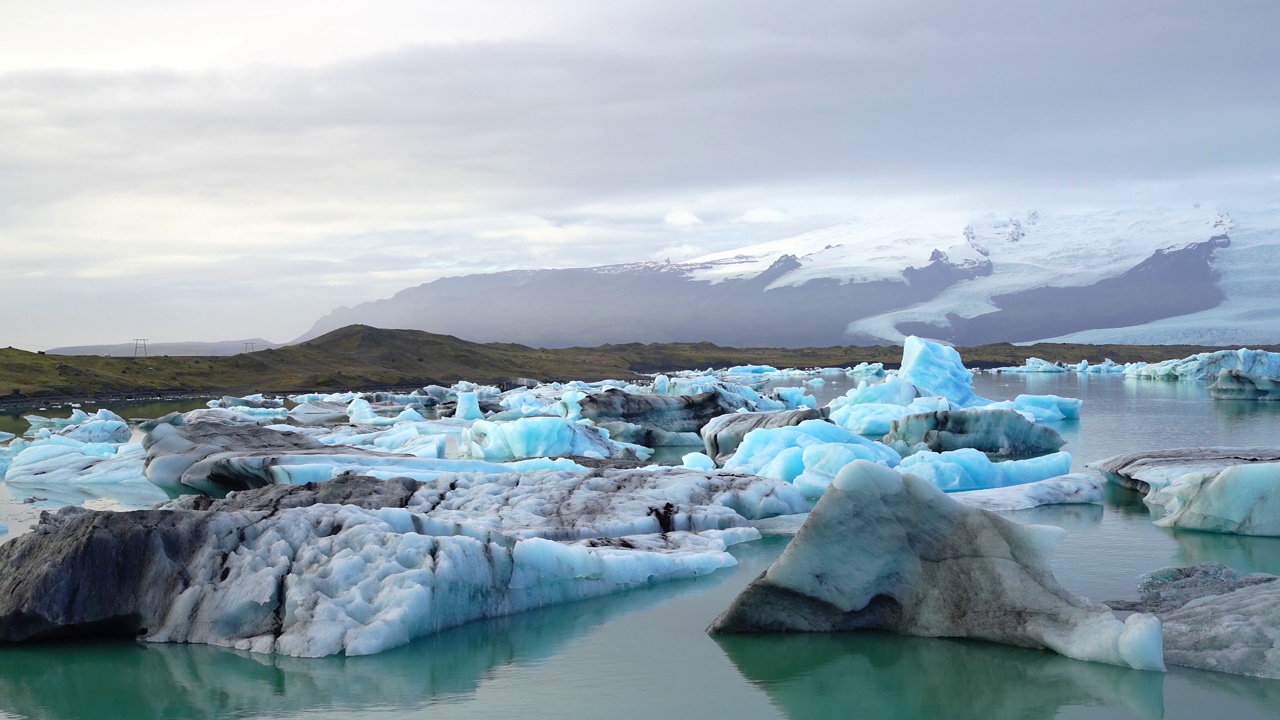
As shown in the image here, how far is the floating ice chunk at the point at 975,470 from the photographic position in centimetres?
1500

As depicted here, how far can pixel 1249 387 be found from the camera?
125 feet

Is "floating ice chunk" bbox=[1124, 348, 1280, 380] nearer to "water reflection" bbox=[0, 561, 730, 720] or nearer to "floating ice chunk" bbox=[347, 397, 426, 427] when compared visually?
"floating ice chunk" bbox=[347, 397, 426, 427]

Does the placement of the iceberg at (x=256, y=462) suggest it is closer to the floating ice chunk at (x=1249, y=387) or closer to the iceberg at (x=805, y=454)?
the iceberg at (x=805, y=454)

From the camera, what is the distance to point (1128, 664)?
6523 millimetres

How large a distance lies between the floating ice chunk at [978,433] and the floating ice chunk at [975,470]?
4.63m

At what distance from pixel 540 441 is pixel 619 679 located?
13389 millimetres

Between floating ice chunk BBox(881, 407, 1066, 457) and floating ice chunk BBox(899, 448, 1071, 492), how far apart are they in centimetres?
463

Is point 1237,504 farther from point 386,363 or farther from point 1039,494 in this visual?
point 386,363

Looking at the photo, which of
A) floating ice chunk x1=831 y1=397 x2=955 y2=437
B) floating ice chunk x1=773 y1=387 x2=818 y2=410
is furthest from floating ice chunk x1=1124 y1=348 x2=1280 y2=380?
floating ice chunk x1=831 y1=397 x2=955 y2=437

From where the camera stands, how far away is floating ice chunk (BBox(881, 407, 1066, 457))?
20.9 meters

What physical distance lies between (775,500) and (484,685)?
254 inches

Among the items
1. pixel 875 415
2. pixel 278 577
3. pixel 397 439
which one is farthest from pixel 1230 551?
pixel 397 439

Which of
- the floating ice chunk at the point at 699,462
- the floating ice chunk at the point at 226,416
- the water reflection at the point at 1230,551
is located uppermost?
the floating ice chunk at the point at 226,416

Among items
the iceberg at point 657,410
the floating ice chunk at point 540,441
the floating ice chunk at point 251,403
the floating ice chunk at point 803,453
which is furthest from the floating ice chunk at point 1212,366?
the floating ice chunk at point 251,403
